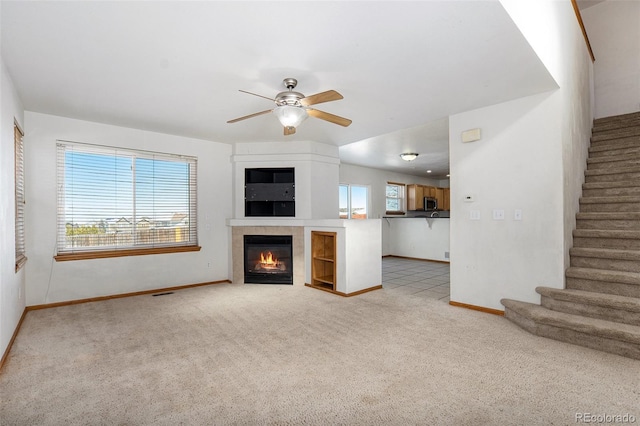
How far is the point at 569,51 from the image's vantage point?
A: 3.73 metres

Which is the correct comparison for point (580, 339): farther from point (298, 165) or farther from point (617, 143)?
point (298, 165)

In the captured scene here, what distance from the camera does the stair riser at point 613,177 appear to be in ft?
12.8

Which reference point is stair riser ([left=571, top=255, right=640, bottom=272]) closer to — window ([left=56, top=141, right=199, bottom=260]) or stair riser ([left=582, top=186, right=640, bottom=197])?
stair riser ([left=582, top=186, right=640, bottom=197])

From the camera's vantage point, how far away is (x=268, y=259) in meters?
5.46

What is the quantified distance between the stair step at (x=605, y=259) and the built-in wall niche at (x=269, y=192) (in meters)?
3.87

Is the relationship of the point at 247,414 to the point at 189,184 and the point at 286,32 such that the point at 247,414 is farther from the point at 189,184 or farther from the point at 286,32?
the point at 189,184

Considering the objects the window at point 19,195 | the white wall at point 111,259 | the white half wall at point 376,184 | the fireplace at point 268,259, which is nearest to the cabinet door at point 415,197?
the white half wall at point 376,184

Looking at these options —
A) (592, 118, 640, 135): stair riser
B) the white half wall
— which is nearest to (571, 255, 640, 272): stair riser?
(592, 118, 640, 135): stair riser

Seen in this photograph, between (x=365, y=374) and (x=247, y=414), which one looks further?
(x=365, y=374)

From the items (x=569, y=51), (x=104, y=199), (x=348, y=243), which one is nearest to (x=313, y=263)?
(x=348, y=243)

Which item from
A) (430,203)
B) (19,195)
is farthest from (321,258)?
(430,203)

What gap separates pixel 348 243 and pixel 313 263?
838 millimetres

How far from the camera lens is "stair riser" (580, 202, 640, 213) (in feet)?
11.8

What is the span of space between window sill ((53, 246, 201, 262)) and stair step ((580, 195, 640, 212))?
17.9 ft
